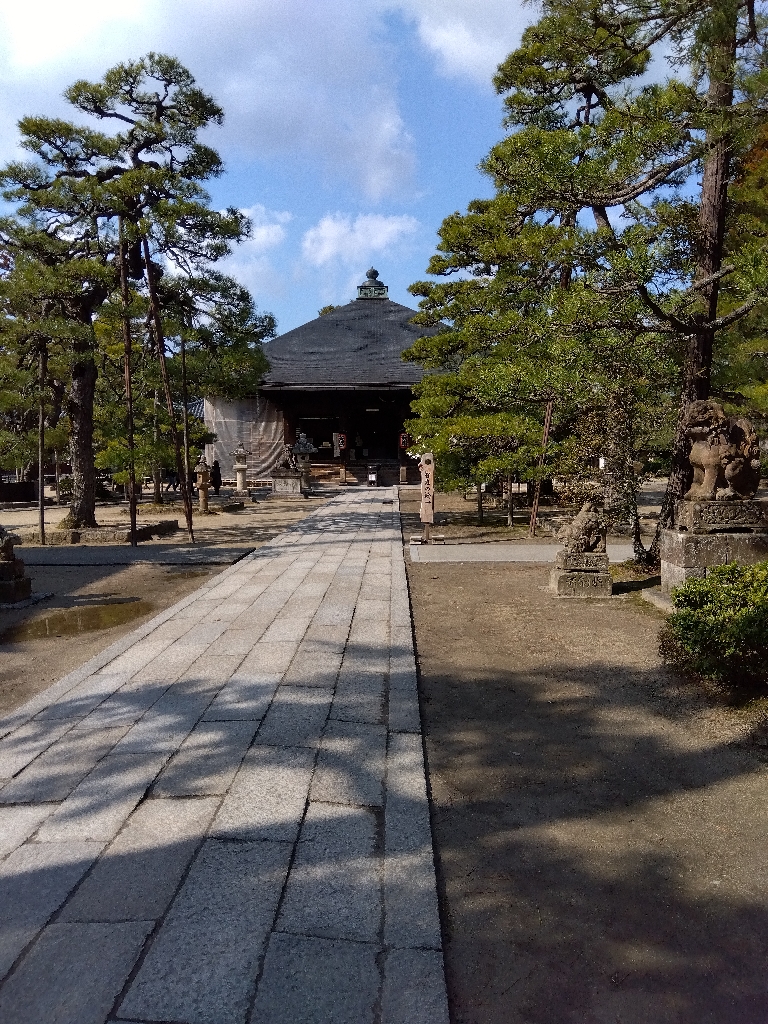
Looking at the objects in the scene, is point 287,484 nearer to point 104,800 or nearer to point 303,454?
point 303,454

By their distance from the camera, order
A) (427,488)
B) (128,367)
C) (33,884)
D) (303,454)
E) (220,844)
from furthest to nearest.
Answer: (303,454) < (427,488) < (128,367) < (220,844) < (33,884)

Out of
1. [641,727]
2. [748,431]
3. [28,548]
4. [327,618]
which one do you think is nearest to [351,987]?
[641,727]

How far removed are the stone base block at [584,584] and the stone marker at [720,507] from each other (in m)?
0.75

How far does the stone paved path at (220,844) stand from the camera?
188 centimetres

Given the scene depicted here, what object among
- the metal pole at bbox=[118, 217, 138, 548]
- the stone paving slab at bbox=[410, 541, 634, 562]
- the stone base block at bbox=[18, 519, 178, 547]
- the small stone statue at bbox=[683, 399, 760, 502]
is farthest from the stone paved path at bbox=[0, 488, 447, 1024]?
the stone base block at bbox=[18, 519, 178, 547]

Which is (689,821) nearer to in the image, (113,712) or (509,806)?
(509,806)

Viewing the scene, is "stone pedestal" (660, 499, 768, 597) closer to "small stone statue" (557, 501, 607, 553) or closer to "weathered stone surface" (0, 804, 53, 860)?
"small stone statue" (557, 501, 607, 553)

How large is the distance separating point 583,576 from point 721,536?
144cm

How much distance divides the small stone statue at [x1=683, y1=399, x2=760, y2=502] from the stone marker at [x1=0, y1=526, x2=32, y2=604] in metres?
6.98

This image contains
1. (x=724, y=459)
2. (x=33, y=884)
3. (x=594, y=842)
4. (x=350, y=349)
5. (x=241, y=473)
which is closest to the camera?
(x=33, y=884)

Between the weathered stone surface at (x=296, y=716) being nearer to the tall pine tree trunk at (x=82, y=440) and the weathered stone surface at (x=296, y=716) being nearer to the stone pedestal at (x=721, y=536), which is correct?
the stone pedestal at (x=721, y=536)

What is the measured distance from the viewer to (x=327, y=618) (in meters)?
6.00

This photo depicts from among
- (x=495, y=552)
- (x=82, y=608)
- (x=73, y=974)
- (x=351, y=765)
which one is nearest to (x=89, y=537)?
(x=82, y=608)

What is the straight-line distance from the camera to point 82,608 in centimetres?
706
